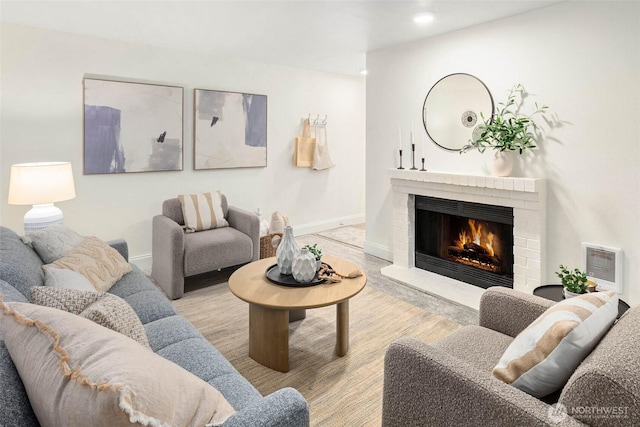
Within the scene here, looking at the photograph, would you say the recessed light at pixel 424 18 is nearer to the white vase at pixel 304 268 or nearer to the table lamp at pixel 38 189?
the white vase at pixel 304 268

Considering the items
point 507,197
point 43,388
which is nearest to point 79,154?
point 43,388

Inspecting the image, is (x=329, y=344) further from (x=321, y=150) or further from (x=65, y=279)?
(x=321, y=150)

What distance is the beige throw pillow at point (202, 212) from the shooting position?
12.1ft

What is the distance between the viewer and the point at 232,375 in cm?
142

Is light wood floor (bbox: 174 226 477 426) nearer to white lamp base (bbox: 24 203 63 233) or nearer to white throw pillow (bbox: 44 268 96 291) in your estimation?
white throw pillow (bbox: 44 268 96 291)

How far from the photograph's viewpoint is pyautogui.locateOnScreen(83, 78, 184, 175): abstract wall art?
143 inches

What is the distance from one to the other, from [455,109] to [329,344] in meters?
2.46

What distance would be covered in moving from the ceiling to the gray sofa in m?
1.87

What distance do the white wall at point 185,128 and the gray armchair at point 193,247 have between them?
0.61 meters

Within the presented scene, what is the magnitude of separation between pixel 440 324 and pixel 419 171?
157 centimetres

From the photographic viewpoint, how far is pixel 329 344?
2.50 meters

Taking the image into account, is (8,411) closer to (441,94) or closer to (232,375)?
(232,375)

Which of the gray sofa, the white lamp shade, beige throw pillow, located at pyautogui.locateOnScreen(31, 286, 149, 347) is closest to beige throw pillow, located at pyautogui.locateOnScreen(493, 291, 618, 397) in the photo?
the gray sofa

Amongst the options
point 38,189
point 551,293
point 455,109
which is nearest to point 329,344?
point 551,293
